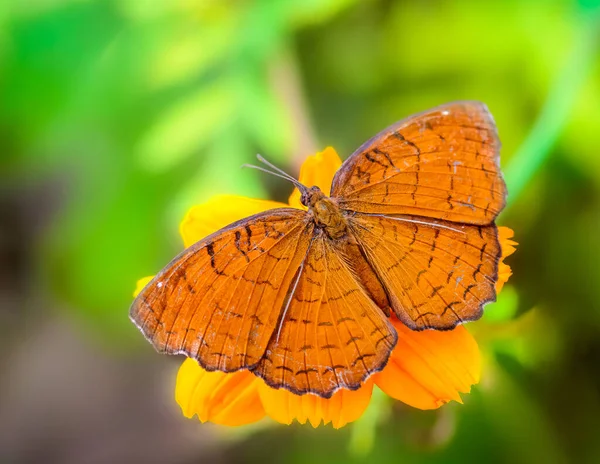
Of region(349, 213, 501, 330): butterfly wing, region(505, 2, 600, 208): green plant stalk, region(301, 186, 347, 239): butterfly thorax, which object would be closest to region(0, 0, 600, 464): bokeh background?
region(505, 2, 600, 208): green plant stalk

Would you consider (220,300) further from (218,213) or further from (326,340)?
(218,213)

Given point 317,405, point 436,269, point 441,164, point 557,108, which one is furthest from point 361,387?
point 557,108

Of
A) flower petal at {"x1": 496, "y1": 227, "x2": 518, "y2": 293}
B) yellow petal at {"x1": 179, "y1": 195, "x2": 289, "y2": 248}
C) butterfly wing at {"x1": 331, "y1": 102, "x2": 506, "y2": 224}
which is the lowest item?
flower petal at {"x1": 496, "y1": 227, "x2": 518, "y2": 293}

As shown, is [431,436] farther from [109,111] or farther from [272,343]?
[109,111]

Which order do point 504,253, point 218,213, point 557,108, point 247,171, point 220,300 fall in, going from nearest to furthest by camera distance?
point 220,300 → point 504,253 → point 218,213 → point 557,108 → point 247,171

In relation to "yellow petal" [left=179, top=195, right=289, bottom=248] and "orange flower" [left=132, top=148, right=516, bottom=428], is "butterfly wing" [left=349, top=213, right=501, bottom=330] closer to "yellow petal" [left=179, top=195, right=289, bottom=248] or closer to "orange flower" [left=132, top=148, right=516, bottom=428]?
"orange flower" [left=132, top=148, right=516, bottom=428]
